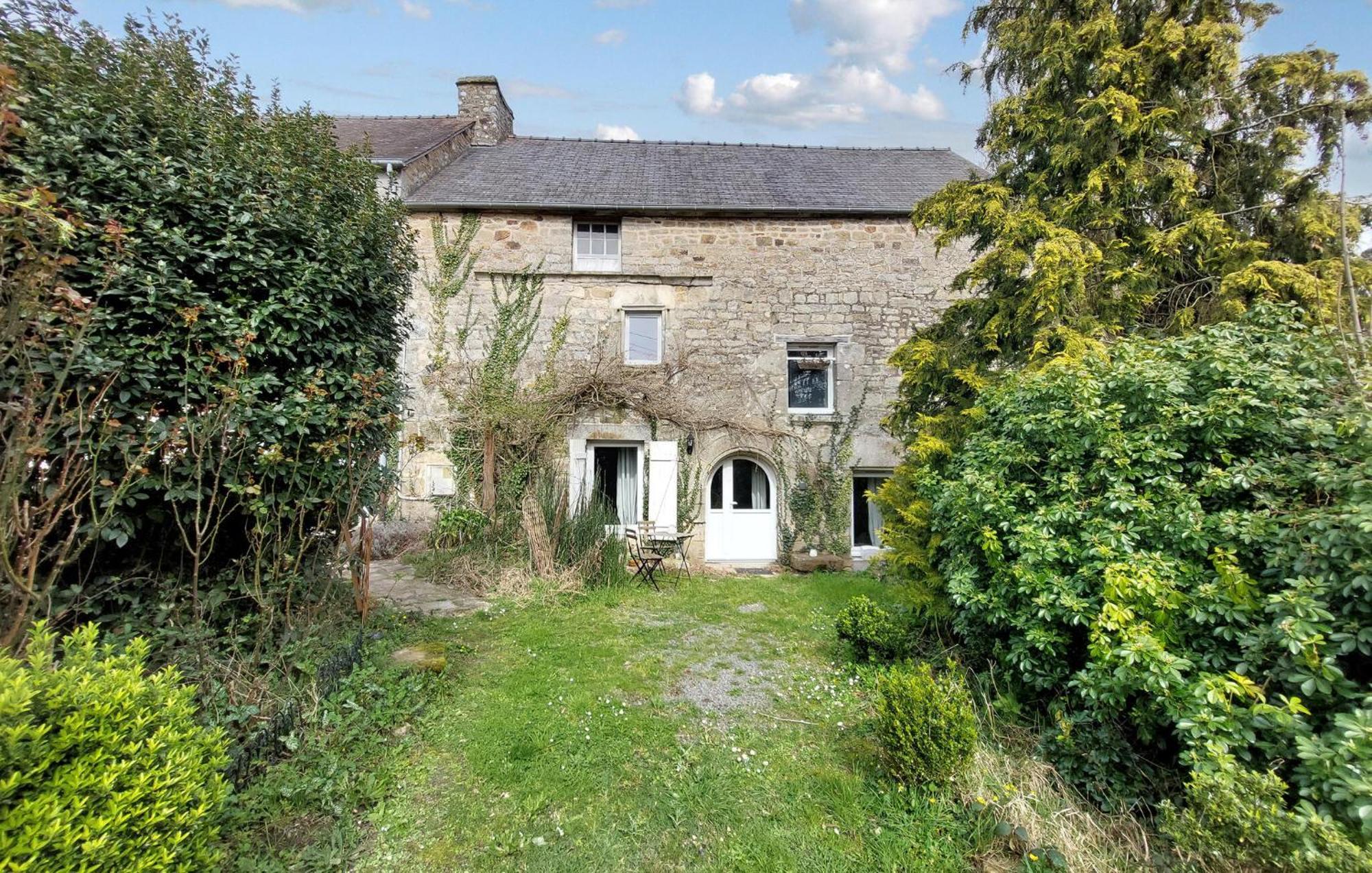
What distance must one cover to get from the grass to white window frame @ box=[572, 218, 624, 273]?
6.95m

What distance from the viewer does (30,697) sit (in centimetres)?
150

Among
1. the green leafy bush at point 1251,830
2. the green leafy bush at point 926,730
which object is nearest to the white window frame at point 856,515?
the green leafy bush at point 926,730

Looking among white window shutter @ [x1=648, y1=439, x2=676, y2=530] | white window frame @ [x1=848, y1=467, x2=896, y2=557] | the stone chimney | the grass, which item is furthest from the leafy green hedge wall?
the stone chimney

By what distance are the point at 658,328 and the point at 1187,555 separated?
7.99 meters

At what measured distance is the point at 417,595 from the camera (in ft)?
21.5

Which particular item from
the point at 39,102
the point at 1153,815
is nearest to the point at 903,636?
the point at 1153,815

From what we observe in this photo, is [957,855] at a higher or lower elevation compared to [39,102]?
lower

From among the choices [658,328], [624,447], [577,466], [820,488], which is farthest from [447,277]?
[820,488]

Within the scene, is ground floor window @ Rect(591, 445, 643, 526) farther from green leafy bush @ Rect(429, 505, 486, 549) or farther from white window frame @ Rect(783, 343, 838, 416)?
white window frame @ Rect(783, 343, 838, 416)

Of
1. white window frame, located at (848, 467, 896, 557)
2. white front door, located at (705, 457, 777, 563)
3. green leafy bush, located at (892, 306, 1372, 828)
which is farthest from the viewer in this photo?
white front door, located at (705, 457, 777, 563)

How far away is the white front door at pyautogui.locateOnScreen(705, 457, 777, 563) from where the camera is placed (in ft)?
31.9

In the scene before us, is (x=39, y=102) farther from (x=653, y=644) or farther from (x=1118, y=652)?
(x=1118, y=652)

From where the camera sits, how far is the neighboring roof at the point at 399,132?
10258 millimetres

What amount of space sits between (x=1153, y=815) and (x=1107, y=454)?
76.1 inches
